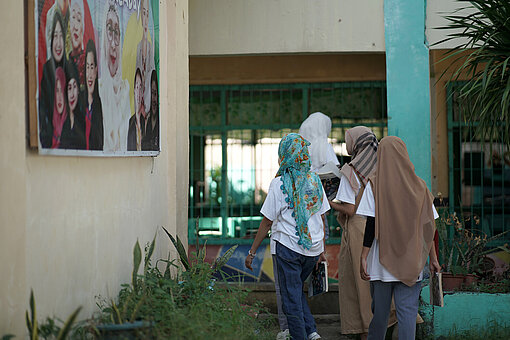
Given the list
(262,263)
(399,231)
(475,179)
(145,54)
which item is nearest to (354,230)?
(399,231)

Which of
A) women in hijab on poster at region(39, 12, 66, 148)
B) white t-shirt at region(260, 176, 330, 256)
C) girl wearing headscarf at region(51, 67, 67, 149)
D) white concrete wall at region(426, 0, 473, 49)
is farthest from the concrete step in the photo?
women in hijab on poster at region(39, 12, 66, 148)

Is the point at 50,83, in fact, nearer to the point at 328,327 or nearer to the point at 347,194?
the point at 347,194

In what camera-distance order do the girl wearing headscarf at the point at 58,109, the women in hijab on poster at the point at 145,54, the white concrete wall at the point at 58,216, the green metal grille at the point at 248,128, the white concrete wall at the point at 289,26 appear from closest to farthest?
the white concrete wall at the point at 58,216 → the girl wearing headscarf at the point at 58,109 → the women in hijab on poster at the point at 145,54 → the white concrete wall at the point at 289,26 → the green metal grille at the point at 248,128

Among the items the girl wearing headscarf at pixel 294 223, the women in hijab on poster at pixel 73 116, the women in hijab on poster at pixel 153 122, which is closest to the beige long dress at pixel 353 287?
the girl wearing headscarf at pixel 294 223

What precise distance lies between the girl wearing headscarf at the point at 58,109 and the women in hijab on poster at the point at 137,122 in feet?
3.96

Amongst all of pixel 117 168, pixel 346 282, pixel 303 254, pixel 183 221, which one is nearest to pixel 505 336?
pixel 346 282

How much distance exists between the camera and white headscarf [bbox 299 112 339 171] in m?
6.60

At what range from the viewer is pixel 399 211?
4559 mm

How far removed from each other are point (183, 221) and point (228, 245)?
2044mm

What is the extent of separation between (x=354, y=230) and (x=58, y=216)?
10.1 ft

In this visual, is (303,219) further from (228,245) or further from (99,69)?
(228,245)

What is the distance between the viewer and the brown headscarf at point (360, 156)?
18.1 feet

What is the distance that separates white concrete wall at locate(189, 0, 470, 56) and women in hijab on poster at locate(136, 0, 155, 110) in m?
2.04

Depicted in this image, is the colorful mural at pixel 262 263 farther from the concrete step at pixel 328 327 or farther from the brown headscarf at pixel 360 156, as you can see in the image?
the brown headscarf at pixel 360 156
